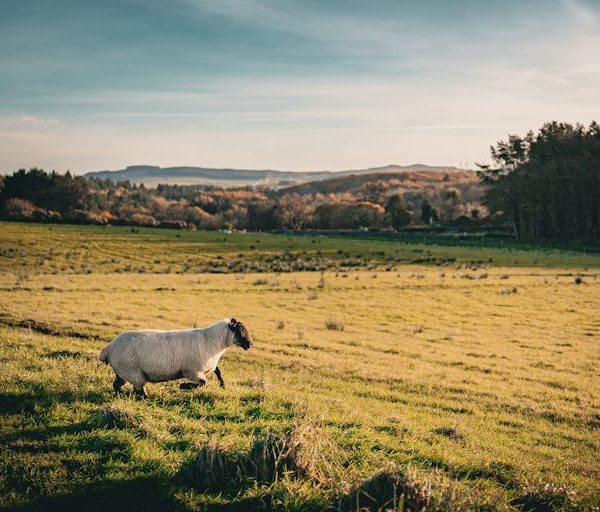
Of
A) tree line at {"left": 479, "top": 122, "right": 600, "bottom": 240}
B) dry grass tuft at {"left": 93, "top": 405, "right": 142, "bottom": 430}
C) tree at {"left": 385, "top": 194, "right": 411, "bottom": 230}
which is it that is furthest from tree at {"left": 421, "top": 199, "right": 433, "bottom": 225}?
dry grass tuft at {"left": 93, "top": 405, "right": 142, "bottom": 430}

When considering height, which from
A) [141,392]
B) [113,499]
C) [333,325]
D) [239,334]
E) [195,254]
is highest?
[239,334]

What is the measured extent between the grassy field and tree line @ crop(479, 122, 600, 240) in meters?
66.7

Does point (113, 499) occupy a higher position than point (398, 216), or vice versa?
point (398, 216)

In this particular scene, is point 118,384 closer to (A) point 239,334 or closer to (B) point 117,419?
(B) point 117,419

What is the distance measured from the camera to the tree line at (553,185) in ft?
306

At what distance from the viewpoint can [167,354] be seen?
10.3 m

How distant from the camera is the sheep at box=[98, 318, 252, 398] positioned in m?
9.95

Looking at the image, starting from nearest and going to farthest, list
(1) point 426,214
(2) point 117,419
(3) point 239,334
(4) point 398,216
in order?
(2) point 117,419 → (3) point 239,334 → (4) point 398,216 → (1) point 426,214

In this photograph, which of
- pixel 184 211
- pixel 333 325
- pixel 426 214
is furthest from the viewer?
pixel 426 214

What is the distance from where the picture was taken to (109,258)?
5400 cm

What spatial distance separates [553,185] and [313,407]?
323 ft

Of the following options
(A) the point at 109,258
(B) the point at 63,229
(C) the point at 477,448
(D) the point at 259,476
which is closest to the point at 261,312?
(C) the point at 477,448

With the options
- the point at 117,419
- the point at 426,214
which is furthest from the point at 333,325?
the point at 426,214

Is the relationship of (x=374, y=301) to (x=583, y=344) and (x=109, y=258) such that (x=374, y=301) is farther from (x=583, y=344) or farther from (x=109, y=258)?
(x=109, y=258)
